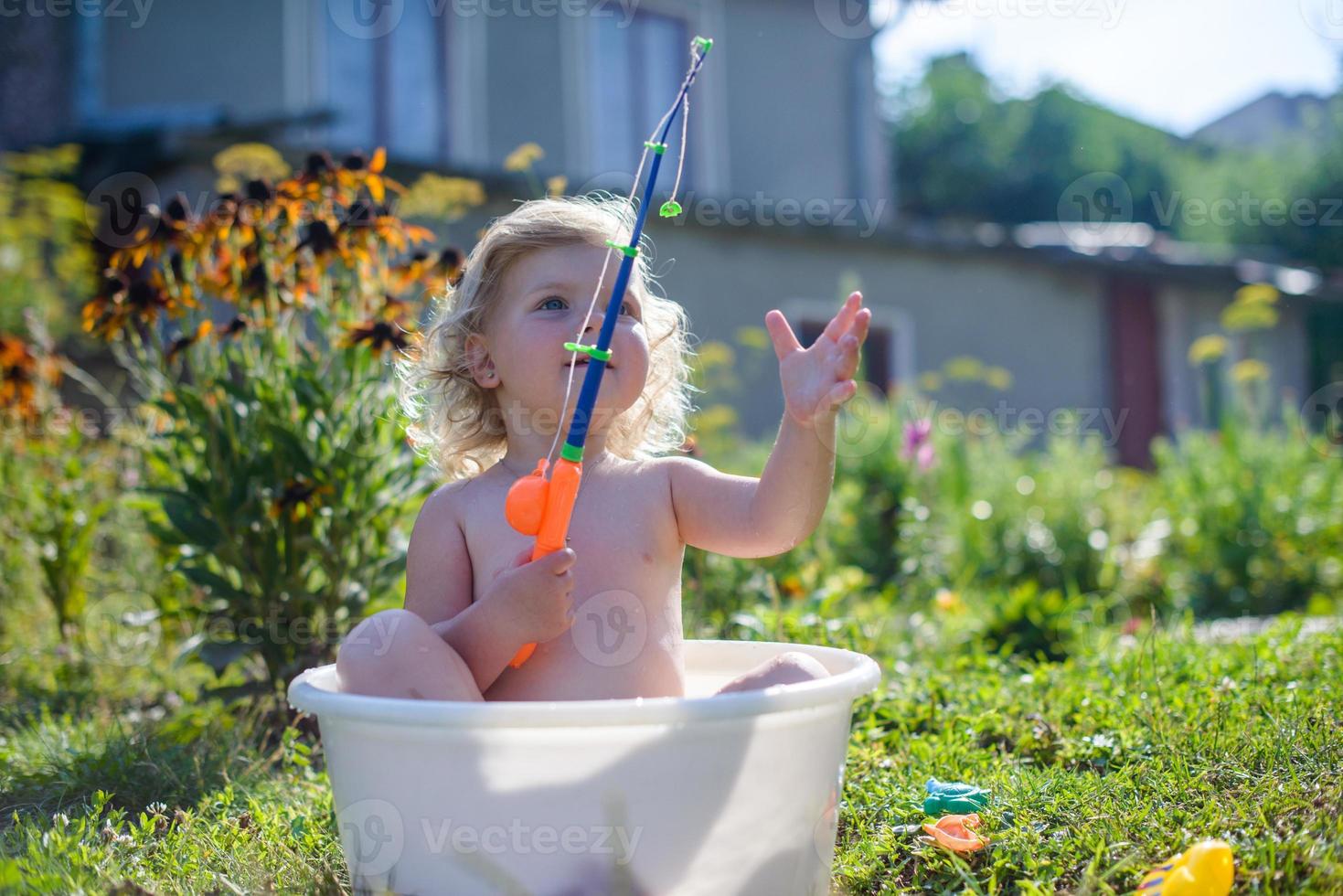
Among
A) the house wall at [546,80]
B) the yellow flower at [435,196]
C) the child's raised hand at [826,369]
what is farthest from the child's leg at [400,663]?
the house wall at [546,80]

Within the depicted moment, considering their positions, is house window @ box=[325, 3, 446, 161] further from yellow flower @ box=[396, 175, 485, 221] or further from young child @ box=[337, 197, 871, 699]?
young child @ box=[337, 197, 871, 699]

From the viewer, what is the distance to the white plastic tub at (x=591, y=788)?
47.1 inches

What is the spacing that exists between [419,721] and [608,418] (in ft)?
2.38

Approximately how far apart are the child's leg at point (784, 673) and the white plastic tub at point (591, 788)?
143 millimetres

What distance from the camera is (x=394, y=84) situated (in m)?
7.52

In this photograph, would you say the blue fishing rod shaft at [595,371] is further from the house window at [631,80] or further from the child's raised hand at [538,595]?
the house window at [631,80]

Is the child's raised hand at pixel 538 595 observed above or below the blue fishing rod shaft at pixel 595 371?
below

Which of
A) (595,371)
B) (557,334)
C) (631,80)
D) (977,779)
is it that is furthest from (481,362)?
(631,80)

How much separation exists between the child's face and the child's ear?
55 mm

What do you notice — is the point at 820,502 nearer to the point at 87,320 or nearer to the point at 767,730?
the point at 767,730

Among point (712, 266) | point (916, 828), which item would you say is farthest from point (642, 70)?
point (916, 828)

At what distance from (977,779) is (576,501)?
2.59 ft

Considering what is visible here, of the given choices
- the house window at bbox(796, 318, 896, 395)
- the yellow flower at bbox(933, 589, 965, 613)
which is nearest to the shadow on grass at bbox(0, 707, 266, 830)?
the yellow flower at bbox(933, 589, 965, 613)

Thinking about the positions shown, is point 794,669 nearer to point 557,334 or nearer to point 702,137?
point 557,334
